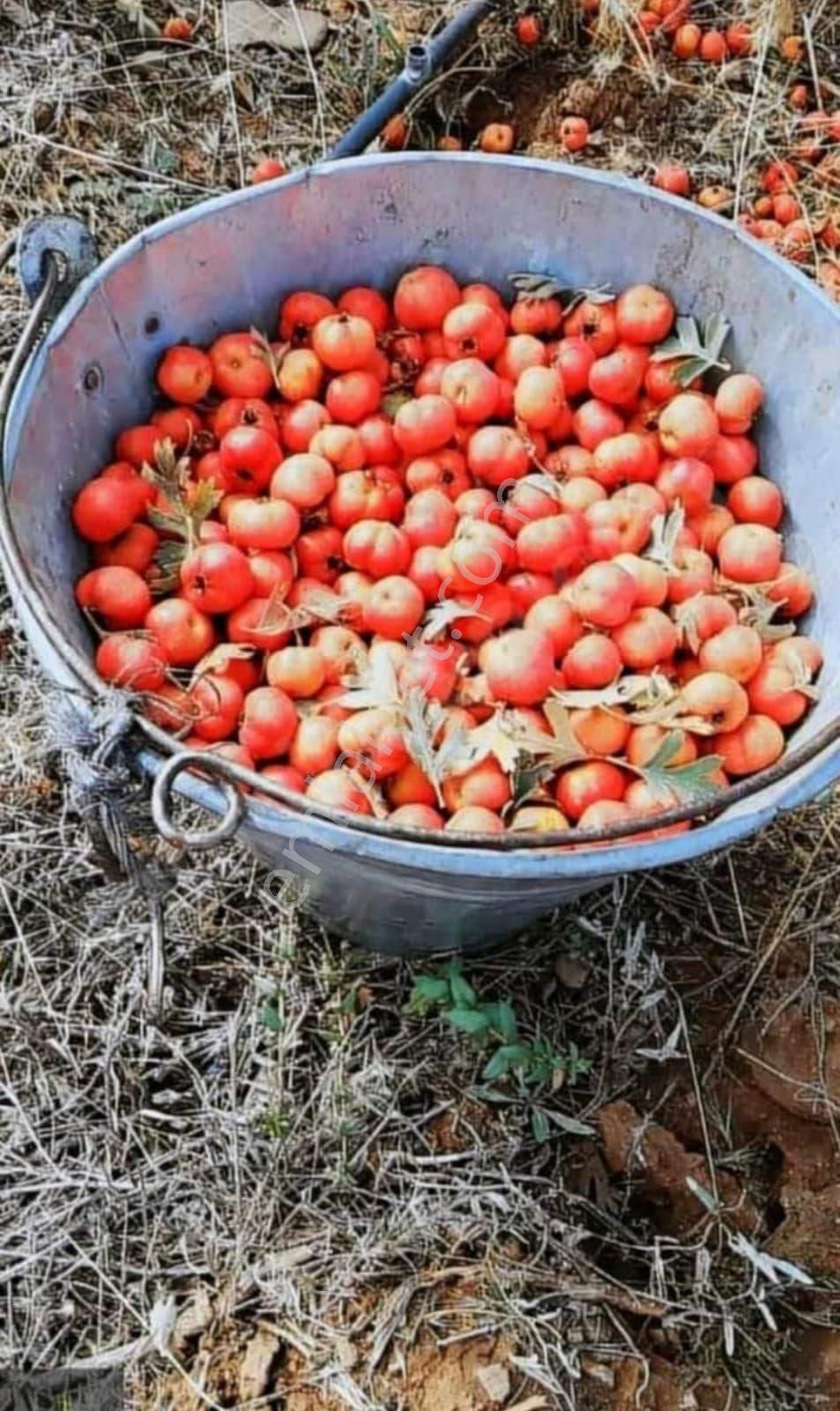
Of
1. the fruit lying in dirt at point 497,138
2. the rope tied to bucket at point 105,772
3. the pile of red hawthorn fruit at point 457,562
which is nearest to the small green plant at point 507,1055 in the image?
the pile of red hawthorn fruit at point 457,562

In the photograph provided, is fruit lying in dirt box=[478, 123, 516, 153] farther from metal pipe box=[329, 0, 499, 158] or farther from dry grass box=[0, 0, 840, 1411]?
dry grass box=[0, 0, 840, 1411]

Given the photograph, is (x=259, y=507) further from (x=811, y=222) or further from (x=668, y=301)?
(x=811, y=222)

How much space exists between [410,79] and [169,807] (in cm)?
181

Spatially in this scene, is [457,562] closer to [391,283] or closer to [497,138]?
[391,283]

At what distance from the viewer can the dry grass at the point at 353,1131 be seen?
6.21 feet

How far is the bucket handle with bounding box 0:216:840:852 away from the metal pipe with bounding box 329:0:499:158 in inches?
31.0

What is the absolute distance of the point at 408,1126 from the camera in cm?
207

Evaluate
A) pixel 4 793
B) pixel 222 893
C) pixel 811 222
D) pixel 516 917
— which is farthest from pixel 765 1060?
pixel 811 222

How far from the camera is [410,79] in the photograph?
2.59 meters

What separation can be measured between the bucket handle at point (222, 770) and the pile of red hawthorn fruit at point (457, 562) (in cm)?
15

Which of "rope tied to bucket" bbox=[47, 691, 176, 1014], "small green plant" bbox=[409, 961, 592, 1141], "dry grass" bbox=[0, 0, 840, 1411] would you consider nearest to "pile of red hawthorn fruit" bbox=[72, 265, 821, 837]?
"rope tied to bucket" bbox=[47, 691, 176, 1014]

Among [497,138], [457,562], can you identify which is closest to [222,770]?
[457,562]

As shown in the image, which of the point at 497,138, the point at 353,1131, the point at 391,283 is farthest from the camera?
the point at 497,138

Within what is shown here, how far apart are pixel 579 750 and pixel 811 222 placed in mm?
1902
